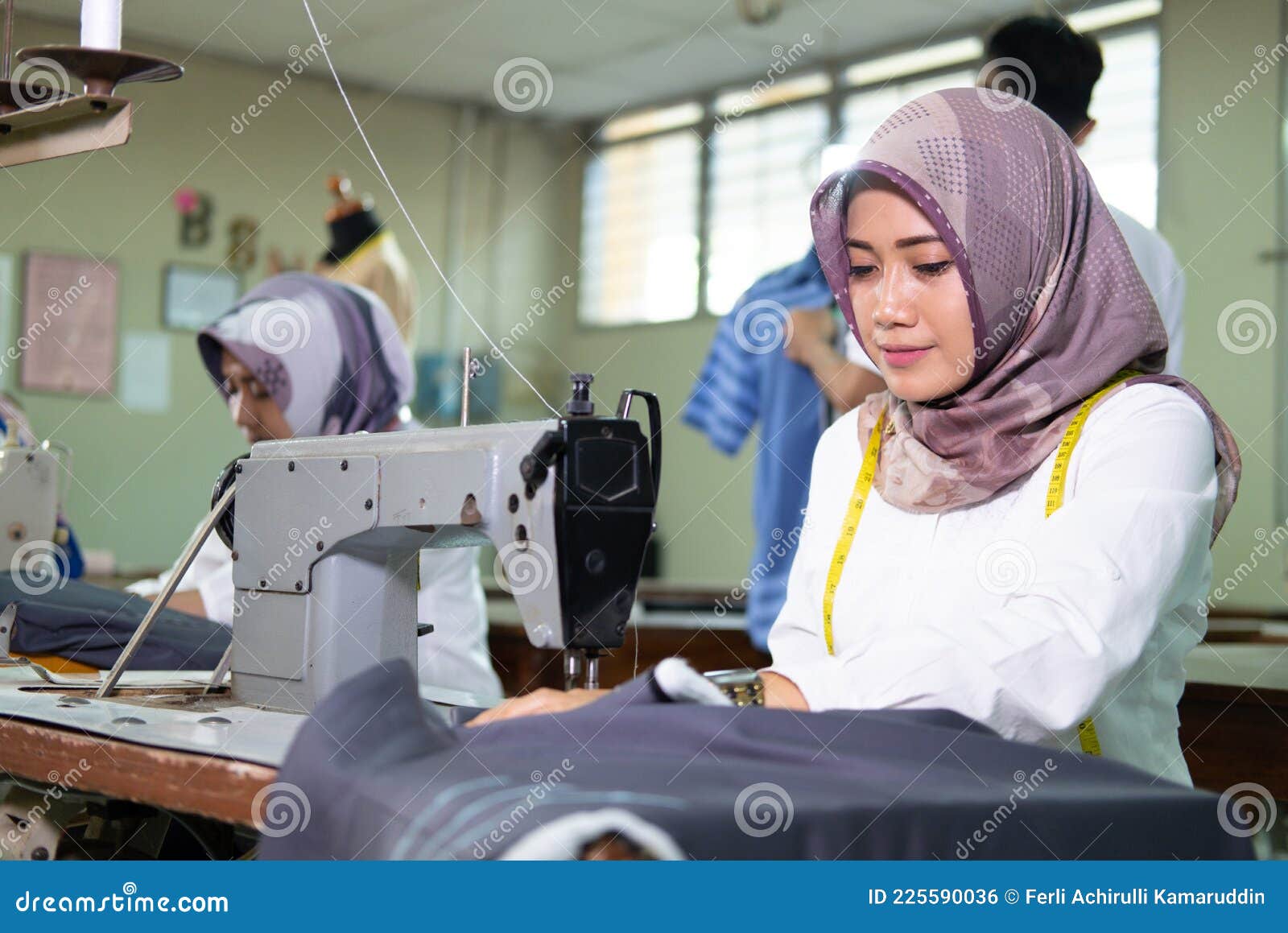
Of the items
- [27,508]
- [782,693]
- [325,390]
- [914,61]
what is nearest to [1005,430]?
[782,693]

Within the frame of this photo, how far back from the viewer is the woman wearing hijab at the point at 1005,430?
1.31m

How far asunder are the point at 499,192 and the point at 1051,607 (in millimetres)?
7693

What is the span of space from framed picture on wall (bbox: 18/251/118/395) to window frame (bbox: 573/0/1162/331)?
9.05ft

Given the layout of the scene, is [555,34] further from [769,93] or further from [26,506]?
[26,506]

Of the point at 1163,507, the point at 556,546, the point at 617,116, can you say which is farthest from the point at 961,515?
the point at 617,116

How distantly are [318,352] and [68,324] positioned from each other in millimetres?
5282

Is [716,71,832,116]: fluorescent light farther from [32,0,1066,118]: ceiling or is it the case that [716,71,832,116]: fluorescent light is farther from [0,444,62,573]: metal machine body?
[0,444,62,573]: metal machine body

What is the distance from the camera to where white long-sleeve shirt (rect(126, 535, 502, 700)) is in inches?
92.2

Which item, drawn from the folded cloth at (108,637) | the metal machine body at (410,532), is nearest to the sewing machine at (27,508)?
the folded cloth at (108,637)

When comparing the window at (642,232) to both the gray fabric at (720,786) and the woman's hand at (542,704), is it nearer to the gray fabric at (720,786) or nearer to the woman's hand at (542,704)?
the woman's hand at (542,704)

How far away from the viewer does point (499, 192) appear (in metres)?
8.62

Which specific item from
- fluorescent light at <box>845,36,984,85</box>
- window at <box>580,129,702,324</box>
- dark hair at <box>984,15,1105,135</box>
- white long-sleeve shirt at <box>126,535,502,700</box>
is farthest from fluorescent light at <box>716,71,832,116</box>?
white long-sleeve shirt at <box>126,535,502,700</box>

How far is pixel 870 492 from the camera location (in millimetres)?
1640
